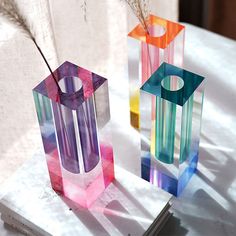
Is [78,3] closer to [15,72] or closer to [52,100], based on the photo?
[15,72]

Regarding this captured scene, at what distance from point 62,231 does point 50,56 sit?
50cm

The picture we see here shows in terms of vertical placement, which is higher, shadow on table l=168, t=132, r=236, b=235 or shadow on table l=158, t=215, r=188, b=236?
shadow on table l=168, t=132, r=236, b=235

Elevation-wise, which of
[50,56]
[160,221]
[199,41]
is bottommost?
[160,221]

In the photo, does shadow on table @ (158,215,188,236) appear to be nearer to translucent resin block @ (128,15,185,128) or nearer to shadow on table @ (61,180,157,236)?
shadow on table @ (61,180,157,236)

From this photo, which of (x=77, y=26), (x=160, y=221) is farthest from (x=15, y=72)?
(x=160, y=221)

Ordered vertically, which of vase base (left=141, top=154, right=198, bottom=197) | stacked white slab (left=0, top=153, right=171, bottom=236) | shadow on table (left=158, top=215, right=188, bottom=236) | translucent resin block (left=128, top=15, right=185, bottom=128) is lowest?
stacked white slab (left=0, top=153, right=171, bottom=236)

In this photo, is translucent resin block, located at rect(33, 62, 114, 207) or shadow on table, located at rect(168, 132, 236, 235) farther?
shadow on table, located at rect(168, 132, 236, 235)

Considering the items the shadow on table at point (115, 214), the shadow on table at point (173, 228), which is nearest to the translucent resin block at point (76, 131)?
the shadow on table at point (115, 214)

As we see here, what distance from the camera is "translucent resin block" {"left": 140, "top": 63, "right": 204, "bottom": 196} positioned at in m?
0.94

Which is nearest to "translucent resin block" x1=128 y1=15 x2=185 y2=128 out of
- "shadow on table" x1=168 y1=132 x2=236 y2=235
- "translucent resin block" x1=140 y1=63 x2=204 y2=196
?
"translucent resin block" x1=140 y1=63 x2=204 y2=196

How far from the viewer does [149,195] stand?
3.26 ft

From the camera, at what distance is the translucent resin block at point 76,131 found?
887 mm

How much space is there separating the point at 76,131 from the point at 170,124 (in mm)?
172

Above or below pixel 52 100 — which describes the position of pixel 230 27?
above
